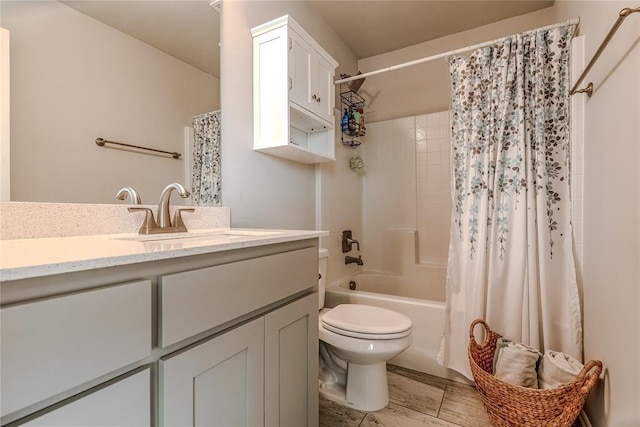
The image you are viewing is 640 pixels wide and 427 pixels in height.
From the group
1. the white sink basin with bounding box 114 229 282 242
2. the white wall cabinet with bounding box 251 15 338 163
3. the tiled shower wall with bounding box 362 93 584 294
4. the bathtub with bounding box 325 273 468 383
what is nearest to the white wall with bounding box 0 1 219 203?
the white sink basin with bounding box 114 229 282 242

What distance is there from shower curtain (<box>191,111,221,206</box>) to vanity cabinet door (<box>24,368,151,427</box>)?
91 cm

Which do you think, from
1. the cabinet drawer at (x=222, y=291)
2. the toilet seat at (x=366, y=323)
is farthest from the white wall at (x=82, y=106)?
the toilet seat at (x=366, y=323)

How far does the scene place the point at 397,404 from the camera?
153 centimetres

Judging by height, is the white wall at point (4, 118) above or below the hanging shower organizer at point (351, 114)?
below

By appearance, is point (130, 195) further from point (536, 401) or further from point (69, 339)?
point (536, 401)

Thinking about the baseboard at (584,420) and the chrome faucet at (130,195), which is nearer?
the chrome faucet at (130,195)

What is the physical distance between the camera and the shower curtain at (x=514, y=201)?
1.49 metres

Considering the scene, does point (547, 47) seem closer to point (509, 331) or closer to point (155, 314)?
point (509, 331)

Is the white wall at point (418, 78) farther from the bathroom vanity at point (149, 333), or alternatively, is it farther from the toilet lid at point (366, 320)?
the bathroom vanity at point (149, 333)

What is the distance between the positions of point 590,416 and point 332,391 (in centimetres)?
117

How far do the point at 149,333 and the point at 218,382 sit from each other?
0.88ft

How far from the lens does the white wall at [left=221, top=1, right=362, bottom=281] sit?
1.51 metres

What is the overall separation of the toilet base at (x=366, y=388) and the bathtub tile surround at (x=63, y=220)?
126 centimetres

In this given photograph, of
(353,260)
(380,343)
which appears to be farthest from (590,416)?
(353,260)
